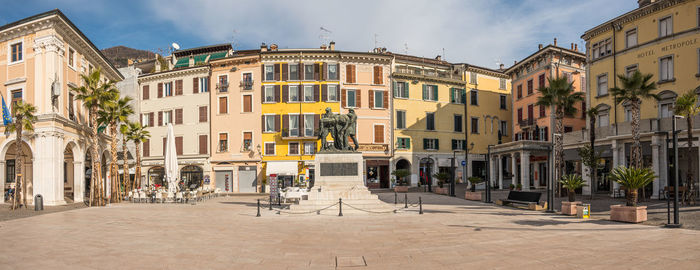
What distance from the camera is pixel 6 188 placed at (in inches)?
1281

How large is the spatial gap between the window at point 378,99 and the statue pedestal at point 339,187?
23.5m

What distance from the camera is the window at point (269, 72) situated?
42.1 meters

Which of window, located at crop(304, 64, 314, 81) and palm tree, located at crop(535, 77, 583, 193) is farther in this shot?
window, located at crop(304, 64, 314, 81)

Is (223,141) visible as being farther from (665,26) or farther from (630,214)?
(665,26)

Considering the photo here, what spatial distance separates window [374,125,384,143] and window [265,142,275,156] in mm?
10206

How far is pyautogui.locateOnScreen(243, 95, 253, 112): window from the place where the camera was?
139ft

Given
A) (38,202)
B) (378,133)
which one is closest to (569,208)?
(38,202)

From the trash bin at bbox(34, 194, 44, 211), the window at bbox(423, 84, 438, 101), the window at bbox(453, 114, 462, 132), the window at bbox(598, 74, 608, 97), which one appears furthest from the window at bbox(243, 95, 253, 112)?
the window at bbox(598, 74, 608, 97)

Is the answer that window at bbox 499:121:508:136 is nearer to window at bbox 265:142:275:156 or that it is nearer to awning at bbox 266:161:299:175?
awning at bbox 266:161:299:175

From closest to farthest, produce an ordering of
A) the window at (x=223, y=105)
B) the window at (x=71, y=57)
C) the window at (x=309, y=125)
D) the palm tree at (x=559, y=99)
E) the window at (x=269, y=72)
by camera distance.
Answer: the window at (x=71, y=57) < the palm tree at (x=559, y=99) < the window at (x=309, y=125) < the window at (x=269, y=72) < the window at (x=223, y=105)

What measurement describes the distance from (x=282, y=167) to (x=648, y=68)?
3082 centimetres

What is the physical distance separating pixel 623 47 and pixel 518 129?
15.0 meters

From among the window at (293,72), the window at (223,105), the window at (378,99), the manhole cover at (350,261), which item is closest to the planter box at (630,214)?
the manhole cover at (350,261)

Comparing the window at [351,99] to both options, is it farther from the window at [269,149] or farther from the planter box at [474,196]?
the planter box at [474,196]
